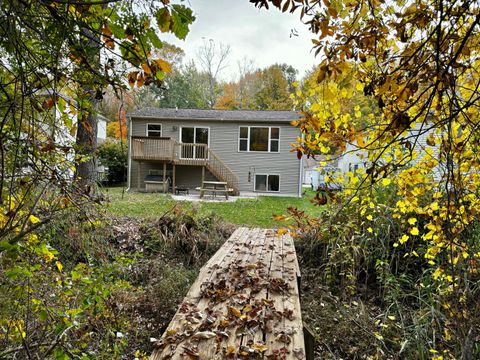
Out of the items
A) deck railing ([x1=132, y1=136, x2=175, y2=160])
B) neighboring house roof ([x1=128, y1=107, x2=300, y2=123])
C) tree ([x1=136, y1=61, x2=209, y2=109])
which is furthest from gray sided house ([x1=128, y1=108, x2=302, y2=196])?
tree ([x1=136, y1=61, x2=209, y2=109])

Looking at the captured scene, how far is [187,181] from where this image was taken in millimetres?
17234

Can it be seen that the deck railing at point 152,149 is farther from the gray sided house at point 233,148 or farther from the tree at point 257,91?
the tree at point 257,91

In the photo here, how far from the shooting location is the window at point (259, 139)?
17.0 metres

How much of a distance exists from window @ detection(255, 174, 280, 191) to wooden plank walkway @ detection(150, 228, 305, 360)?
13.5 m

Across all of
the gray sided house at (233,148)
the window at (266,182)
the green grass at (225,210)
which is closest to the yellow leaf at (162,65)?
the green grass at (225,210)

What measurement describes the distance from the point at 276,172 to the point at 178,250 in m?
11.4

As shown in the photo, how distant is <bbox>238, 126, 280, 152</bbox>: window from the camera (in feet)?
55.7

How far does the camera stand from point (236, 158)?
17.2 metres

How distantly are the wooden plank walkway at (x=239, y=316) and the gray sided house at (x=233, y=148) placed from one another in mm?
13281

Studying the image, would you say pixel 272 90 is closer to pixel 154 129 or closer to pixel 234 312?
pixel 154 129

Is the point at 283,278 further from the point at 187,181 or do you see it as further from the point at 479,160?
the point at 187,181

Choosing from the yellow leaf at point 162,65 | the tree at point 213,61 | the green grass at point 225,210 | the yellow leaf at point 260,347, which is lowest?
the green grass at point 225,210

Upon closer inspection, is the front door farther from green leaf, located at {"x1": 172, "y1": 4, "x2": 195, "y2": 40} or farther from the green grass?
green leaf, located at {"x1": 172, "y1": 4, "x2": 195, "y2": 40}

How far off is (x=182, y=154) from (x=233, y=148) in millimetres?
2663
